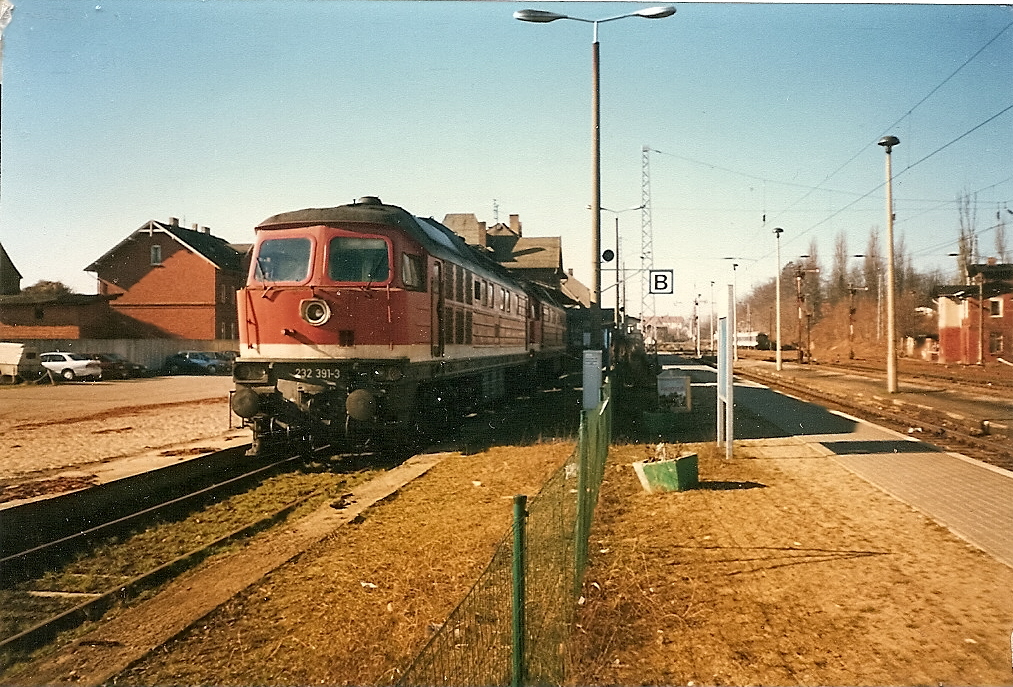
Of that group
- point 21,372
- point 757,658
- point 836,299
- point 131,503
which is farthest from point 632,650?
point 836,299

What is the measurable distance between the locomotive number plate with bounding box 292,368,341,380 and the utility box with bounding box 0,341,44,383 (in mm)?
21136

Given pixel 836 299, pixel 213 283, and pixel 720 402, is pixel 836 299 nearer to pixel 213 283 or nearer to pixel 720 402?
pixel 213 283

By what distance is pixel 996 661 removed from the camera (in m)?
4.37

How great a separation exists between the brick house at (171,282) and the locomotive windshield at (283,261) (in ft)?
53.9

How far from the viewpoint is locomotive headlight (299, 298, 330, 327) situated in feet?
35.9

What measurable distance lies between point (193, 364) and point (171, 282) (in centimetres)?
812

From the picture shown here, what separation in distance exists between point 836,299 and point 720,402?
69.0 m

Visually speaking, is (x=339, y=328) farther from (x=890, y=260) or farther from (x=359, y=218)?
(x=890, y=260)

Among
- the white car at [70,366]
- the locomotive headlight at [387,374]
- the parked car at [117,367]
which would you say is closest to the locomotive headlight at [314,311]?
the locomotive headlight at [387,374]

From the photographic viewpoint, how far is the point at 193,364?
34875 millimetres

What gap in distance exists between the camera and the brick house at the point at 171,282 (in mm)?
27406

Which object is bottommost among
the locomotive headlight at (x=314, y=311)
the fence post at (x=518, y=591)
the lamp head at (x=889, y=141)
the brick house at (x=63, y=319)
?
Result: the fence post at (x=518, y=591)

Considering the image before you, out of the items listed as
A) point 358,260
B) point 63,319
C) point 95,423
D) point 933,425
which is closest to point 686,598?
point 358,260

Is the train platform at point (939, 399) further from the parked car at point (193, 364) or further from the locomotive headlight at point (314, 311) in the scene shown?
the parked car at point (193, 364)
